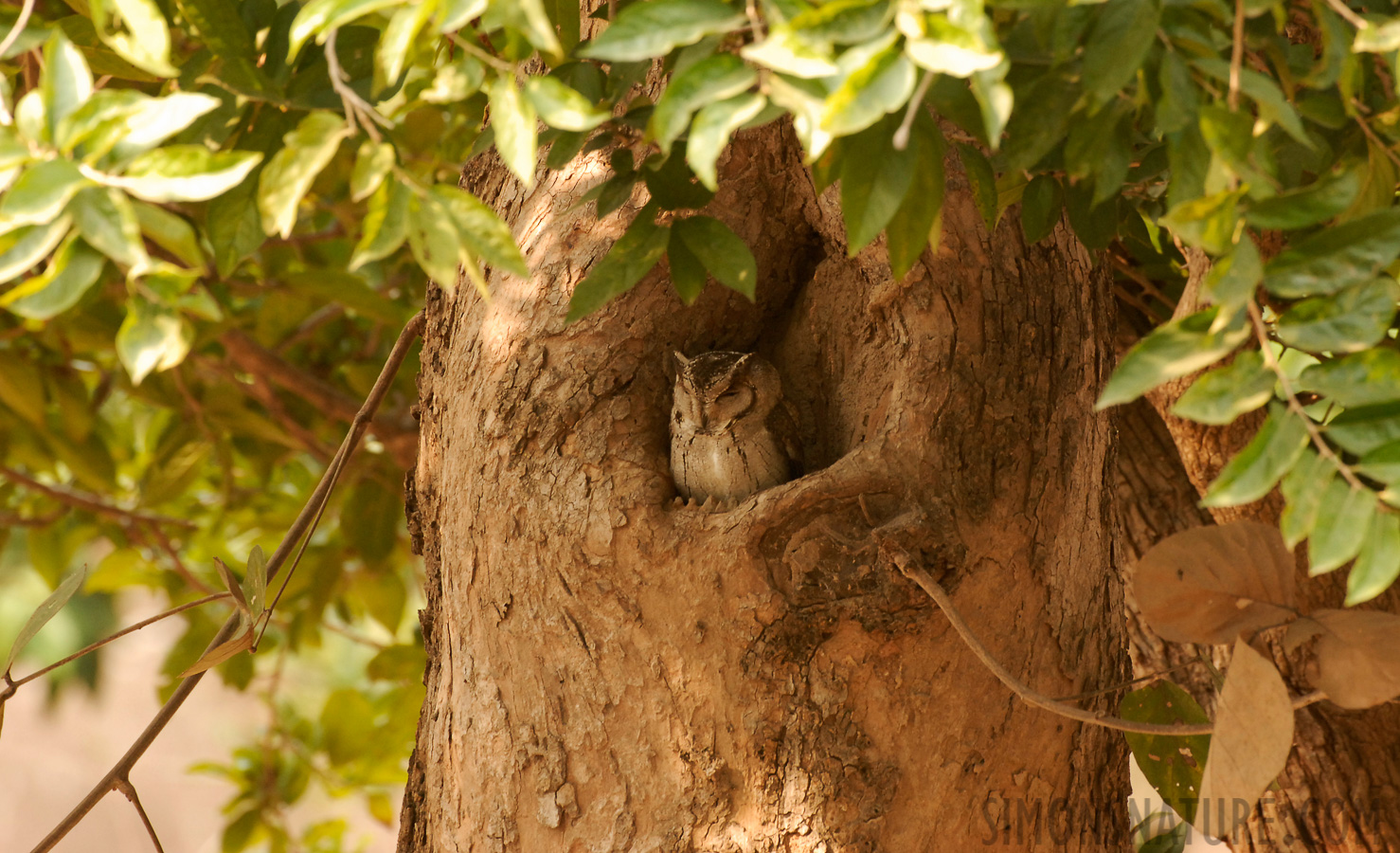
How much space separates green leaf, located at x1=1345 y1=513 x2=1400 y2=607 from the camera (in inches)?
33.1

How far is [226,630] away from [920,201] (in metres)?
1.66

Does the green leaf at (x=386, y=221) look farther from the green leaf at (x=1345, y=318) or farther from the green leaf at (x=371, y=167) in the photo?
the green leaf at (x=1345, y=318)

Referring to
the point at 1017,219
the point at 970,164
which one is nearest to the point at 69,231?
the point at 970,164

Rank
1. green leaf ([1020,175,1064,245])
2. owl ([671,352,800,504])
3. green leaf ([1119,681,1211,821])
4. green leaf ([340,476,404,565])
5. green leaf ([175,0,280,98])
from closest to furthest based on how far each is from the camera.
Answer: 1. green leaf ([175,0,280,98])
2. green leaf ([1020,175,1064,245])
3. green leaf ([1119,681,1211,821])
4. owl ([671,352,800,504])
5. green leaf ([340,476,404,565])

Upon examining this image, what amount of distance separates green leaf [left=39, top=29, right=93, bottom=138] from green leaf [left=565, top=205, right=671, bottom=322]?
50 centimetres

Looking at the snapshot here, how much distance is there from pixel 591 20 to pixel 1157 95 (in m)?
1.26

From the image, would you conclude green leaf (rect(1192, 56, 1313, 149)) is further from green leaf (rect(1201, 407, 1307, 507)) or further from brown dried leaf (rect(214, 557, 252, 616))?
brown dried leaf (rect(214, 557, 252, 616))

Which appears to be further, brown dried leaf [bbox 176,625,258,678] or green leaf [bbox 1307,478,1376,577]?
brown dried leaf [bbox 176,625,258,678]

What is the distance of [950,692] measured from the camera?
64.3 inches

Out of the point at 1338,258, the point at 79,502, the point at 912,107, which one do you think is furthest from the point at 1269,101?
the point at 79,502

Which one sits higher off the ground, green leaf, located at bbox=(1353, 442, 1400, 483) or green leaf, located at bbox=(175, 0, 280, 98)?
green leaf, located at bbox=(175, 0, 280, 98)

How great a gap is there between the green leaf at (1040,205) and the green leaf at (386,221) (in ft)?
2.95

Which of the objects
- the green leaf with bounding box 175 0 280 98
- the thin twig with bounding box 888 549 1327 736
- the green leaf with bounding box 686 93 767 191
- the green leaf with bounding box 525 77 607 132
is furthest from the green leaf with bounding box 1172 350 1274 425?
the green leaf with bounding box 175 0 280 98

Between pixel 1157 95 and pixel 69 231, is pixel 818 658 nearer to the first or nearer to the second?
pixel 1157 95
